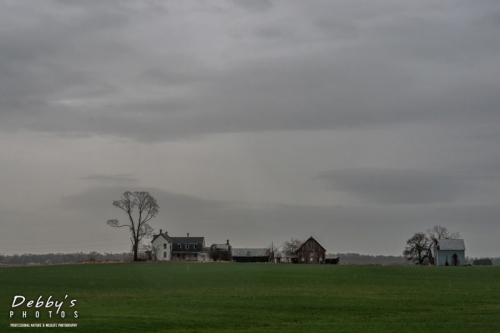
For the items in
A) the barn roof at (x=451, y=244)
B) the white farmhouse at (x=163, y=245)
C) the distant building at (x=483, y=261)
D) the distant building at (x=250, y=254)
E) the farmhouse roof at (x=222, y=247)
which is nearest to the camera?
the barn roof at (x=451, y=244)

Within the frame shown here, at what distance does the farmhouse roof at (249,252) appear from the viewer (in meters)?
180

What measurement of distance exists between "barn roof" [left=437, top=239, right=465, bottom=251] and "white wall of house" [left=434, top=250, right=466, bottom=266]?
0.74m

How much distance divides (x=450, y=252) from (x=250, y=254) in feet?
162

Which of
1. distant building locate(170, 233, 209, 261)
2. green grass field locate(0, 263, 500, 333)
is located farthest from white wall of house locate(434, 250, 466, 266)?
green grass field locate(0, 263, 500, 333)

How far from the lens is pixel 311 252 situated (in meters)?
175

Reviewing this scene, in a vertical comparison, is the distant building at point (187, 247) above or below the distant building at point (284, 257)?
above

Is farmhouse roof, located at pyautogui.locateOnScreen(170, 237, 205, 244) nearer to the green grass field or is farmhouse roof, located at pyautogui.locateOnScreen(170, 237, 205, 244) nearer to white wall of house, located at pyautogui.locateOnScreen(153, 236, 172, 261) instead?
white wall of house, located at pyautogui.locateOnScreen(153, 236, 172, 261)

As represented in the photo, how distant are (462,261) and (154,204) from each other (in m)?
70.6

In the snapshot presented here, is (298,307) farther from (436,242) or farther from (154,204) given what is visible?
(436,242)

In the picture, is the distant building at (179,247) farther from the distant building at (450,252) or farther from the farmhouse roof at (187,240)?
the distant building at (450,252)

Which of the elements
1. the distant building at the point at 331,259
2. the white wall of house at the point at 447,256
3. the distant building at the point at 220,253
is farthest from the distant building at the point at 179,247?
the white wall of house at the point at 447,256

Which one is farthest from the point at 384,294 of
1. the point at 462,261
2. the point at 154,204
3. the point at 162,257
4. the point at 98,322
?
the point at 162,257

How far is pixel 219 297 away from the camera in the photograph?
153 ft

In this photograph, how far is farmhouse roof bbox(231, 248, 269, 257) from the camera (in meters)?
180
